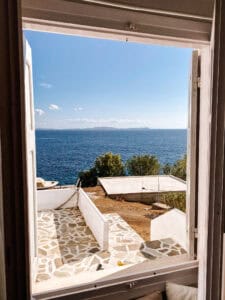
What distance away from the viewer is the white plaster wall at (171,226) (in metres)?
1.63

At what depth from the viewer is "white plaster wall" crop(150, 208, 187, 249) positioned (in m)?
1.63

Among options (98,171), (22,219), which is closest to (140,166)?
(98,171)

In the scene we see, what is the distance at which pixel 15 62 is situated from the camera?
3.14 feet

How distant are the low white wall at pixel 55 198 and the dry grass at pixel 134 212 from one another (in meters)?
0.18

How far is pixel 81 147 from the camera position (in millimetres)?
1447

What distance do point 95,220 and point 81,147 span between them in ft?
1.62

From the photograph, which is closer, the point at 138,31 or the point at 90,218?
the point at 138,31

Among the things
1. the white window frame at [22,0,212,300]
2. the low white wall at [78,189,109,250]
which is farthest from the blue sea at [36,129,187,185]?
the white window frame at [22,0,212,300]

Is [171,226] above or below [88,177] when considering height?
below

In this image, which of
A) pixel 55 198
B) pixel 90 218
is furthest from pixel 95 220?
pixel 55 198

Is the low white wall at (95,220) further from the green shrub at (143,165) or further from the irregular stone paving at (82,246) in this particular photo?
the green shrub at (143,165)

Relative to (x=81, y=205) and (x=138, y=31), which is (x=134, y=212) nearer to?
(x=81, y=205)

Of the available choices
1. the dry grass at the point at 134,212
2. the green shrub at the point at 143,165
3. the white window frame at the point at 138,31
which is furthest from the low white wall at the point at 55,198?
the white window frame at the point at 138,31

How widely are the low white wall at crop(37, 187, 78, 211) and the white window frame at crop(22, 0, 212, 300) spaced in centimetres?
49
